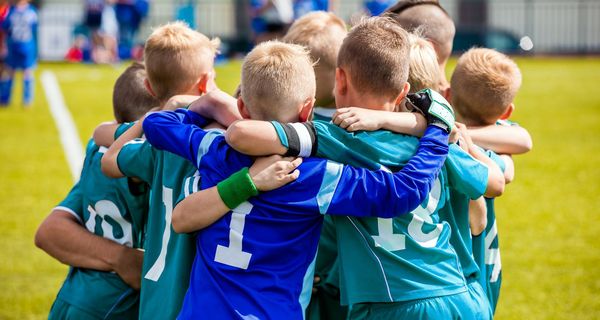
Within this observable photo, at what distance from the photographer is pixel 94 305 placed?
12.1 ft

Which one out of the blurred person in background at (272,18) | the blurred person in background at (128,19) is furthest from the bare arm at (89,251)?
the blurred person in background at (128,19)

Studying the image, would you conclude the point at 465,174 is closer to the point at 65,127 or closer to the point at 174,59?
the point at 174,59

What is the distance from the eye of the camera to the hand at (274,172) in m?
2.86

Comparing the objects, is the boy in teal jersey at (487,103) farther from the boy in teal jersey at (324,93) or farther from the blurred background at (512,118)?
the blurred background at (512,118)

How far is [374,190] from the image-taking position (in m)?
2.87

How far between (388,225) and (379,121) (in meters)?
0.35

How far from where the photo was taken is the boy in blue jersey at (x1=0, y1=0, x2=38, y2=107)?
16438 mm

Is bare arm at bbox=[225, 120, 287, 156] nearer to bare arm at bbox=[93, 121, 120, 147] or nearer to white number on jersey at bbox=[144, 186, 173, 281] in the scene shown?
white number on jersey at bbox=[144, 186, 173, 281]

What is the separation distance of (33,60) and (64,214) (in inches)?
547

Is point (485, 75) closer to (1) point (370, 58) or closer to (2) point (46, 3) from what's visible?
(1) point (370, 58)

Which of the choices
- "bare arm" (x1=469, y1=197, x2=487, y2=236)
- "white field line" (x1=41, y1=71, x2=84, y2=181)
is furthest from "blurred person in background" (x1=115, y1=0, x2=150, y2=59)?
"bare arm" (x1=469, y1=197, x2=487, y2=236)

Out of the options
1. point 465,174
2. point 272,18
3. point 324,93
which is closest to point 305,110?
point 465,174

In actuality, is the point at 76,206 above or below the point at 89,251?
above

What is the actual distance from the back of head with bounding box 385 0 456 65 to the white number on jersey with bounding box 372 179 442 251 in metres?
1.19
